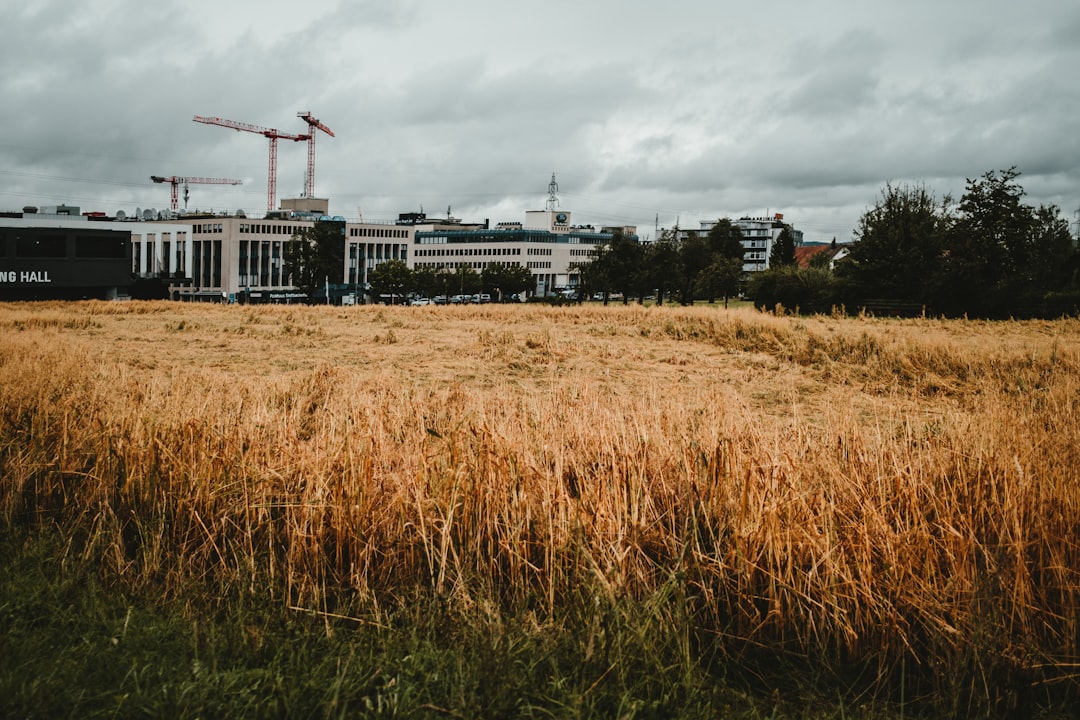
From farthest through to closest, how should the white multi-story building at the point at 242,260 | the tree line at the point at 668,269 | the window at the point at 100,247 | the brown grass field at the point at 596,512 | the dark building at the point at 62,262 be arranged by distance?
the white multi-story building at the point at 242,260
the tree line at the point at 668,269
the window at the point at 100,247
the dark building at the point at 62,262
the brown grass field at the point at 596,512

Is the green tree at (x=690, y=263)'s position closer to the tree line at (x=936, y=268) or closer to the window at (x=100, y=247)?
the tree line at (x=936, y=268)

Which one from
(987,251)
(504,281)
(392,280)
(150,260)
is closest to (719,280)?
(987,251)

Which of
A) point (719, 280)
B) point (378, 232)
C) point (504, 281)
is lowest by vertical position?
point (719, 280)

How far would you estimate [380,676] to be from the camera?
4.51m

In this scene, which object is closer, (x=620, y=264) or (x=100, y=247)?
(x=100, y=247)

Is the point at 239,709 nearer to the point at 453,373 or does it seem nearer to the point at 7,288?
the point at 453,373

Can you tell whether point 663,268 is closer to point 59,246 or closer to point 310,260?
point 310,260

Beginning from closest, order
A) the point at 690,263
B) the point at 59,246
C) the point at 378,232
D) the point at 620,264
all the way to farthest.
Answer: the point at 59,246
the point at 690,263
the point at 620,264
the point at 378,232

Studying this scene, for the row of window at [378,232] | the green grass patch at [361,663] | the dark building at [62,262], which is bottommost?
the green grass patch at [361,663]

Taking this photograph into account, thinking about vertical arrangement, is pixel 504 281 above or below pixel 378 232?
below

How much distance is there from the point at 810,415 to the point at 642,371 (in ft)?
22.8

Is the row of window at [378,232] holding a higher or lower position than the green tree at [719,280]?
higher

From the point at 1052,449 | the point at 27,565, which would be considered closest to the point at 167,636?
the point at 27,565

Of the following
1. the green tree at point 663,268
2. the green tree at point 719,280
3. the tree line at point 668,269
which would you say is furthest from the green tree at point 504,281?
the green tree at point 719,280
